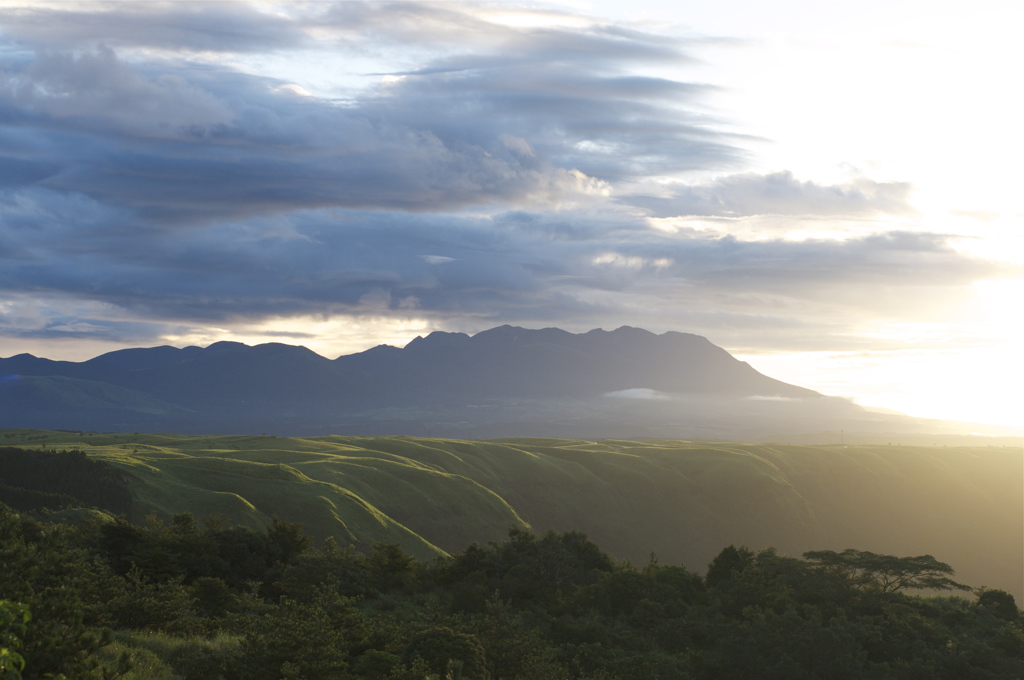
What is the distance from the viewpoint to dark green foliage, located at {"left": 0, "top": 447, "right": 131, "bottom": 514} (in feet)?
216

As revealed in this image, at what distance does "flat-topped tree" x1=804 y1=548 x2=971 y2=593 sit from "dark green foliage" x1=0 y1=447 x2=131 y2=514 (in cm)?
5781

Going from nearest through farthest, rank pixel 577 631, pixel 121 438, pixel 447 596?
pixel 577 631
pixel 447 596
pixel 121 438

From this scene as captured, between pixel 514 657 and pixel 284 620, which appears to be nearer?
pixel 284 620

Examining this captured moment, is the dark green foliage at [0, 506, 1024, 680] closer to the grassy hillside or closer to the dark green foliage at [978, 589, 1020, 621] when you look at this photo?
the dark green foliage at [978, 589, 1020, 621]

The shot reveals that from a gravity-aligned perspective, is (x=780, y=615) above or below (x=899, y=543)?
above

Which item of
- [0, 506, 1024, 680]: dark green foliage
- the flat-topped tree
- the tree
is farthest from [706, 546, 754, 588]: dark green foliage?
the tree

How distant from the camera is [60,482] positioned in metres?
73.5

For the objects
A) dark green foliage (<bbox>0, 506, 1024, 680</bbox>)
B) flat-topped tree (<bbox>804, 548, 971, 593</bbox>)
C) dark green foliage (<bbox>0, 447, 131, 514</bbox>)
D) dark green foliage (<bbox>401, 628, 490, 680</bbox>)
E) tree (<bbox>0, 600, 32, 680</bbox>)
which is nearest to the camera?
tree (<bbox>0, 600, 32, 680</bbox>)

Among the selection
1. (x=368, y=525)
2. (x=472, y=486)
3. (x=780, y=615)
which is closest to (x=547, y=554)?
(x=780, y=615)

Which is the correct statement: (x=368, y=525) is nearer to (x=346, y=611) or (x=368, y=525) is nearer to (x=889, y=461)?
(x=346, y=611)

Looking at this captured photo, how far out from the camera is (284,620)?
21.8 meters

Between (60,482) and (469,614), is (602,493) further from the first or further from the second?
(469,614)

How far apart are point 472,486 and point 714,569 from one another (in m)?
71.8

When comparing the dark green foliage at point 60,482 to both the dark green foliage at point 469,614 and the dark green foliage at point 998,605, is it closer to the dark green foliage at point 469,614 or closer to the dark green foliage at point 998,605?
the dark green foliage at point 469,614
